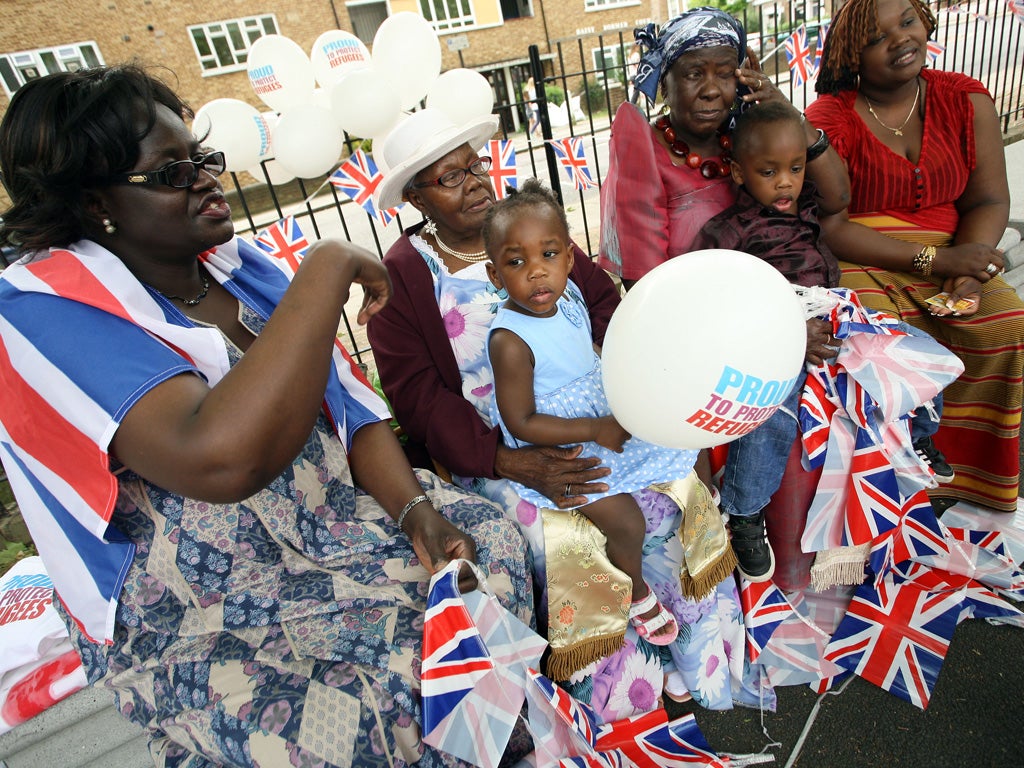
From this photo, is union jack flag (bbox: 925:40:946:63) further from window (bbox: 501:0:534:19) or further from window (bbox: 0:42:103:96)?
window (bbox: 501:0:534:19)

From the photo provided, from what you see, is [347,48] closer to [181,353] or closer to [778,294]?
[181,353]

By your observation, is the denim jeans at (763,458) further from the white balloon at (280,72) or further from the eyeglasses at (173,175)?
the white balloon at (280,72)

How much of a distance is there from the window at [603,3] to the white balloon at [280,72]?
24.2 m

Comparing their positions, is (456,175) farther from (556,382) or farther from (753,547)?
(753,547)

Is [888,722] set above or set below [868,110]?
below

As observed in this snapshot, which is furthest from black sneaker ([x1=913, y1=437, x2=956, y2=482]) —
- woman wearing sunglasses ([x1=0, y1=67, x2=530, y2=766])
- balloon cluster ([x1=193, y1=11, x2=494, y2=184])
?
balloon cluster ([x1=193, y1=11, x2=494, y2=184])

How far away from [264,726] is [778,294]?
4.91ft

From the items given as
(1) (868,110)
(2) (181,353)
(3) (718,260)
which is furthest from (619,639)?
(1) (868,110)

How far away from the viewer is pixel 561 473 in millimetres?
1730

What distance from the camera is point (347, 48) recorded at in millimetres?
3602

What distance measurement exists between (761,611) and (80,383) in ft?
6.72

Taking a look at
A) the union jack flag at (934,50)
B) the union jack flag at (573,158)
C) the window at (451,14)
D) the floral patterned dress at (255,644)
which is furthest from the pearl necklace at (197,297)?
the window at (451,14)

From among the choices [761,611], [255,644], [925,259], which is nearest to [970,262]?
[925,259]

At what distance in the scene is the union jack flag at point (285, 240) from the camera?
A: 2912 mm
